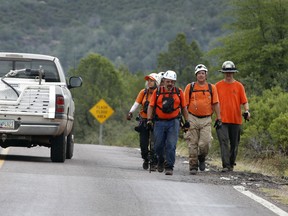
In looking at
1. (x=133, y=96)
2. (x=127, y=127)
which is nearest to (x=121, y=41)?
(x=133, y=96)

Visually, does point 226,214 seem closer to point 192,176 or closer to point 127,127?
point 192,176

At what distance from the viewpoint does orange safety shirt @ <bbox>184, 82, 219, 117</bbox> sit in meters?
17.0

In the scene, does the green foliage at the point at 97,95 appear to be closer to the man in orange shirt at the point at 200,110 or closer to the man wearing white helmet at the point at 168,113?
the man in orange shirt at the point at 200,110

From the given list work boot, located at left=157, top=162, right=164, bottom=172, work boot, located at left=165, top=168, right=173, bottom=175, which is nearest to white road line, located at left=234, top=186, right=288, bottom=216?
work boot, located at left=165, top=168, right=173, bottom=175

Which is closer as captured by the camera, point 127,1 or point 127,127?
point 127,127

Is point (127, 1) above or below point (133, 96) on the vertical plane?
above

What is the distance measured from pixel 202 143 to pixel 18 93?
3.35 m

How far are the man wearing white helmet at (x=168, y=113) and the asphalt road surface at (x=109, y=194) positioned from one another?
491 mm

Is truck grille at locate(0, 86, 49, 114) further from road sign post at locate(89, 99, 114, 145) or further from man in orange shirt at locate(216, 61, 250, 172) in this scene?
road sign post at locate(89, 99, 114, 145)

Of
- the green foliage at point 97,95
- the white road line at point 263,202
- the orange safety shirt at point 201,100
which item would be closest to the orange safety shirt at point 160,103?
the orange safety shirt at point 201,100

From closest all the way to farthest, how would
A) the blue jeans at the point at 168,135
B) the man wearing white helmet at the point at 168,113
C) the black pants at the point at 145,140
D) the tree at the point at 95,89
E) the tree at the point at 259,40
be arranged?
the man wearing white helmet at the point at 168,113 < the blue jeans at the point at 168,135 < the black pants at the point at 145,140 < the tree at the point at 259,40 < the tree at the point at 95,89

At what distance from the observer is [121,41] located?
17912 centimetres

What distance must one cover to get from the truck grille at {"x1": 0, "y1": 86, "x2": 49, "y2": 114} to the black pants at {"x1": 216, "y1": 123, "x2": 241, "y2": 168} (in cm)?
321

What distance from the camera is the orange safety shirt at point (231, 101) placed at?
58.7ft
